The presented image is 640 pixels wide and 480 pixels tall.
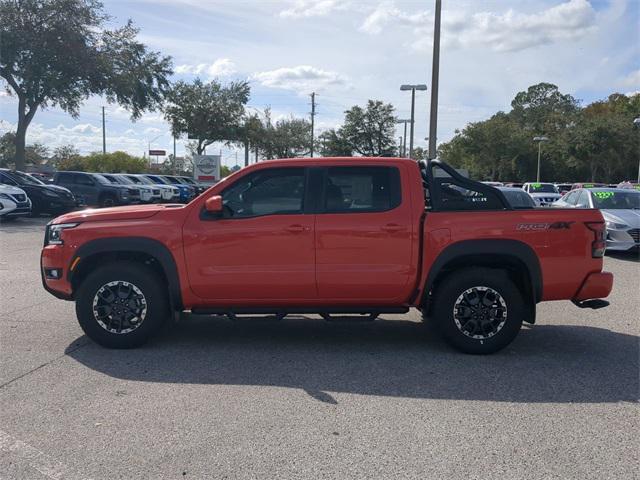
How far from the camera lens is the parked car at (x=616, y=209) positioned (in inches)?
492

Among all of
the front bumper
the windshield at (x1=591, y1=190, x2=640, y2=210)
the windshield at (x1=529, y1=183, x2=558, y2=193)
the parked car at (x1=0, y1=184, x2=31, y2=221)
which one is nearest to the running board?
the front bumper

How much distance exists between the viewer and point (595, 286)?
5.53 m

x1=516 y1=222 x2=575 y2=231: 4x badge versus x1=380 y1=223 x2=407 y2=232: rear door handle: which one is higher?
x1=516 y1=222 x2=575 y2=231: 4x badge

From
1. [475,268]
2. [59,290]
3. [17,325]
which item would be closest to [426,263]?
[475,268]

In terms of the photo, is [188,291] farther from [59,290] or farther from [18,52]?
[18,52]

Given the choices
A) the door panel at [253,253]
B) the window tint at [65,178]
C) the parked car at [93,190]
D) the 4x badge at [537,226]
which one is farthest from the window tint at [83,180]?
the 4x badge at [537,226]

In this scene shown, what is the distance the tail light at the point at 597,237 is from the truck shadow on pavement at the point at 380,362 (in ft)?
3.37

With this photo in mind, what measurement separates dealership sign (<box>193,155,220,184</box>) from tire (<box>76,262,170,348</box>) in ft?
102

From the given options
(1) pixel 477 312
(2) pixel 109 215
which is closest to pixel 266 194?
(2) pixel 109 215

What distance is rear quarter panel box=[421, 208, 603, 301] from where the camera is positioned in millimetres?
5426

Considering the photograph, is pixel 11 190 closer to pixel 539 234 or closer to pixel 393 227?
pixel 393 227

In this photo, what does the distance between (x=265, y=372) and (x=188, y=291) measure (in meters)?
1.13

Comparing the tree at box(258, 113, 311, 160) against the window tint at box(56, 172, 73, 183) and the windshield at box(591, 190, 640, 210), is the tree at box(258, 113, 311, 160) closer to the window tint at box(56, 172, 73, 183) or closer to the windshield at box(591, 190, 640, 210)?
the window tint at box(56, 172, 73, 183)

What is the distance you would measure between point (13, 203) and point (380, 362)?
16.4m
